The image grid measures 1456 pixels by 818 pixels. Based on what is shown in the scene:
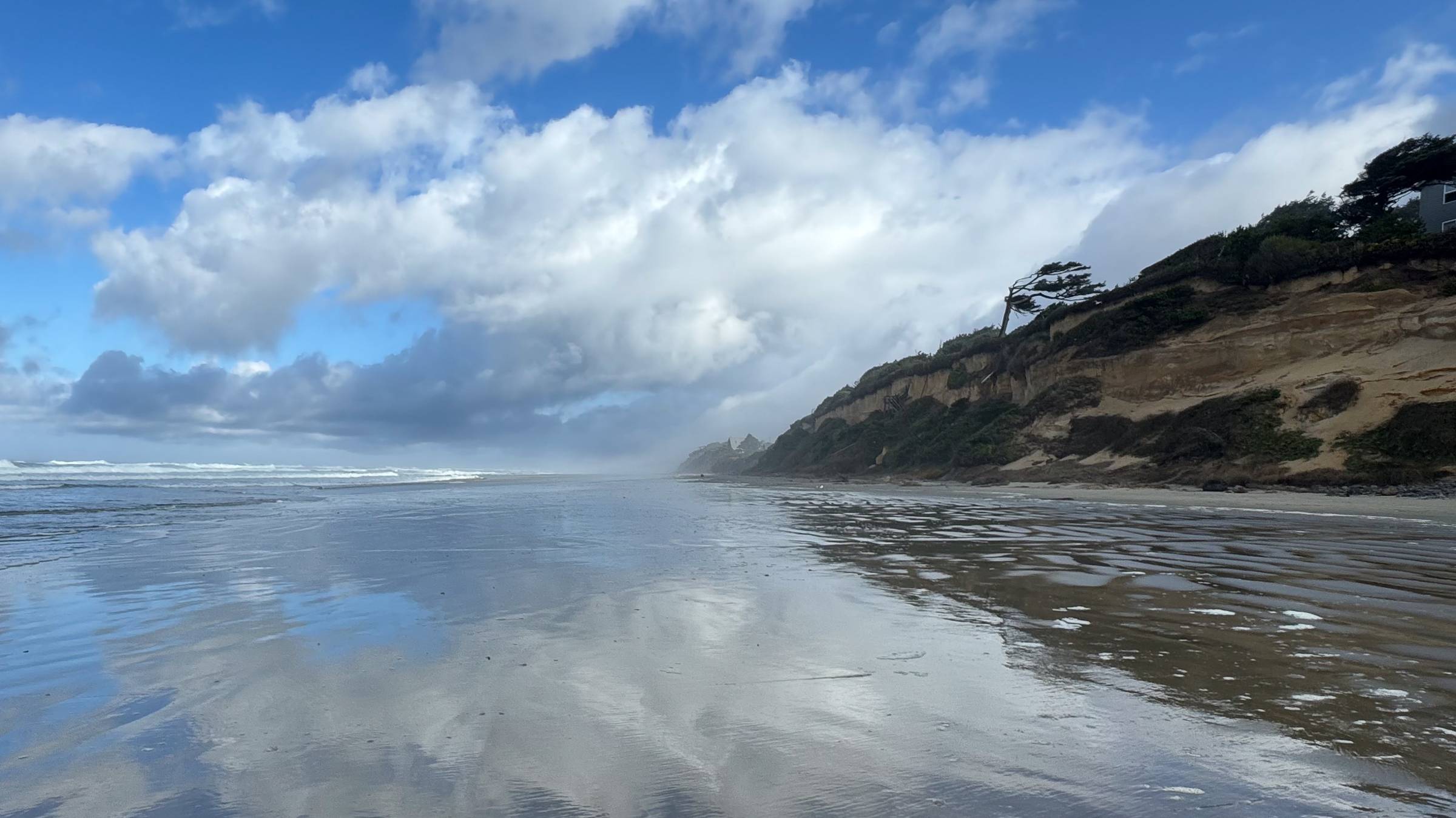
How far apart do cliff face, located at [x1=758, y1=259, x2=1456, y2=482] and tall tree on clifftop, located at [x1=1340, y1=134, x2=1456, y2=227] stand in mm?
12402

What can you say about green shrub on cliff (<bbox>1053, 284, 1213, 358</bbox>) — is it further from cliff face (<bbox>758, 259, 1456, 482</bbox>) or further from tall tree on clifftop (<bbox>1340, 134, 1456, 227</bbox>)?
tall tree on clifftop (<bbox>1340, 134, 1456, 227</bbox>)

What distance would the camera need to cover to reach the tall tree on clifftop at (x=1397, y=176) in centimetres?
3172

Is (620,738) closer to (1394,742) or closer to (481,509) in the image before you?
(1394,742)

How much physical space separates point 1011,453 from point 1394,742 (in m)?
31.5

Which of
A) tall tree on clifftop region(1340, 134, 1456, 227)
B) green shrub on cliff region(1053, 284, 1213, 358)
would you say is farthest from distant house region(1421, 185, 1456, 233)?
green shrub on cliff region(1053, 284, 1213, 358)

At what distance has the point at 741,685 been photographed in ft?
13.6

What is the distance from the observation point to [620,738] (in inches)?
131

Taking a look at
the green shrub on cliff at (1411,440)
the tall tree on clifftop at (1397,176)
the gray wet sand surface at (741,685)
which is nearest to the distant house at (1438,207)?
the tall tree on clifftop at (1397,176)

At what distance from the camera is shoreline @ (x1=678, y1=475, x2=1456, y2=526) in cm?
1359

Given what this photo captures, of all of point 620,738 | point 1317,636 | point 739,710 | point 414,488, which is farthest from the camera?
point 414,488

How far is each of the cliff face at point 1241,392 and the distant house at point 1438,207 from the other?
19.9 meters

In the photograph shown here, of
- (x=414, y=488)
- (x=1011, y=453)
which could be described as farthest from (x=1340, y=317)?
(x=414, y=488)

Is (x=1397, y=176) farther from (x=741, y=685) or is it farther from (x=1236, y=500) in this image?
(x=741, y=685)

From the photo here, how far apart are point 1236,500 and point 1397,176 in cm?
2681
